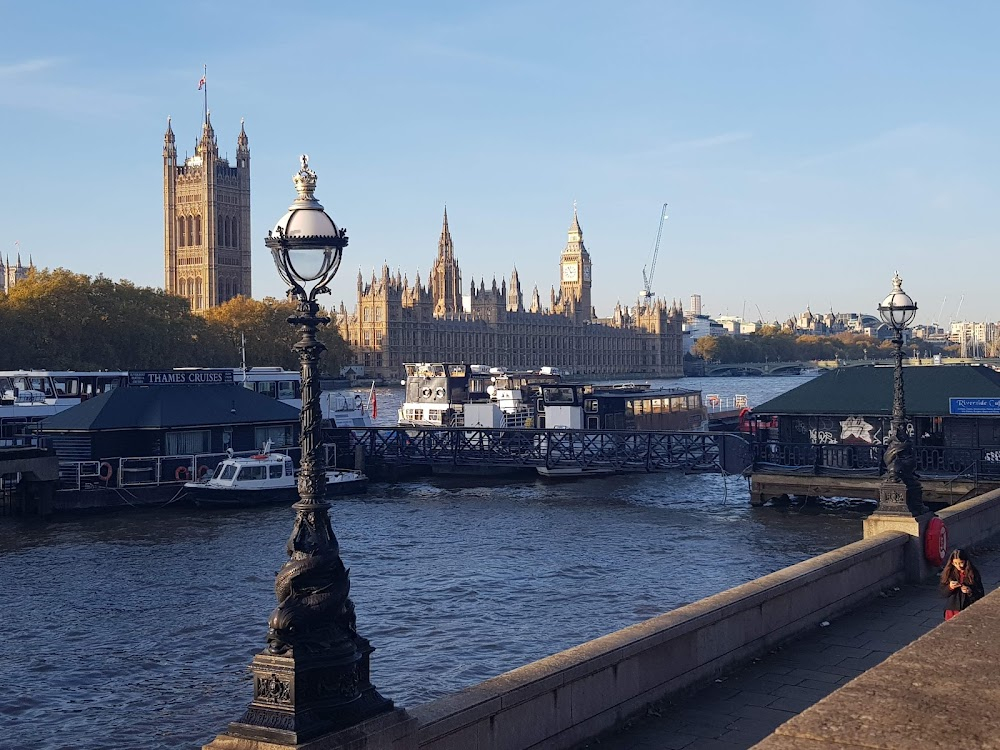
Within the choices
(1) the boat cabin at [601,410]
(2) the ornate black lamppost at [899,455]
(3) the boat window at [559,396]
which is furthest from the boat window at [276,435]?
(2) the ornate black lamppost at [899,455]

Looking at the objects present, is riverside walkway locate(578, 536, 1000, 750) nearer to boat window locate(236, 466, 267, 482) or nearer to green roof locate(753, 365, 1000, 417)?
green roof locate(753, 365, 1000, 417)

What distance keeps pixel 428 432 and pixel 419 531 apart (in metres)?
16.2

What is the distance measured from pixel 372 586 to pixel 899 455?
12.1m

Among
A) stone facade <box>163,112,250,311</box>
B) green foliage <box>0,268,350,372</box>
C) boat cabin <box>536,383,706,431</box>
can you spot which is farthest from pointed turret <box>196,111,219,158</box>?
boat cabin <box>536,383,706,431</box>

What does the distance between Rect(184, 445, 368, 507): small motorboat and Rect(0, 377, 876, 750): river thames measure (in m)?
0.55

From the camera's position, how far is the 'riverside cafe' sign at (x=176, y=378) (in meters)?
42.0

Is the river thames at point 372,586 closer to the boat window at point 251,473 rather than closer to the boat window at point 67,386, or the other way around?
the boat window at point 251,473

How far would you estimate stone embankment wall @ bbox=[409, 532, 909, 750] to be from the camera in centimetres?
902

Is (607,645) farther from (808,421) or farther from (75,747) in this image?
(808,421)

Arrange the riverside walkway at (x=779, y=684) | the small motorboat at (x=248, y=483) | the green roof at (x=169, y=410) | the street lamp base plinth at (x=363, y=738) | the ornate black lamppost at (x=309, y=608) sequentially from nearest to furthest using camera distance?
the street lamp base plinth at (x=363, y=738), the ornate black lamppost at (x=309, y=608), the riverside walkway at (x=779, y=684), the small motorboat at (x=248, y=483), the green roof at (x=169, y=410)

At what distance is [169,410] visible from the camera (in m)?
40.3

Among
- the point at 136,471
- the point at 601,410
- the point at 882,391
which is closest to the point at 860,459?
the point at 882,391

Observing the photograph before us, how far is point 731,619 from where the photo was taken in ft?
40.2

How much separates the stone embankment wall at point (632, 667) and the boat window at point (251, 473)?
Result: 2717cm
